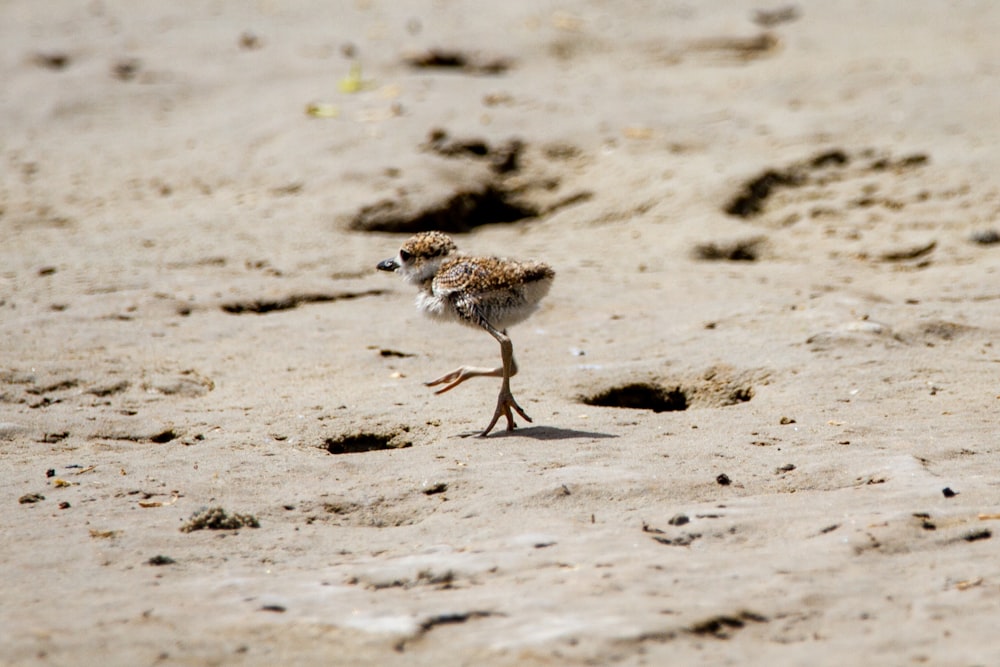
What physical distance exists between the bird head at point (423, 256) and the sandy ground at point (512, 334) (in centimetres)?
58

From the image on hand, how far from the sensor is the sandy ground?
3764 mm

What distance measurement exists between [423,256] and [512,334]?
1162 millimetres

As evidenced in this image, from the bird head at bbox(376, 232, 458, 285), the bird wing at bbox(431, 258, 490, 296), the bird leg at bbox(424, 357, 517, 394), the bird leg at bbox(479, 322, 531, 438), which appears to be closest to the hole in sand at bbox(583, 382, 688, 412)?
the bird leg at bbox(424, 357, 517, 394)

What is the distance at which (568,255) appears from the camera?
29.3 ft

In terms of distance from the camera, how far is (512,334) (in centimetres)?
746

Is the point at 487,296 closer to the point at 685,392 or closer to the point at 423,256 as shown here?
the point at 423,256

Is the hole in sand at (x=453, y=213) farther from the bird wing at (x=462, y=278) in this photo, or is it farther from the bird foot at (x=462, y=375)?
the bird foot at (x=462, y=375)

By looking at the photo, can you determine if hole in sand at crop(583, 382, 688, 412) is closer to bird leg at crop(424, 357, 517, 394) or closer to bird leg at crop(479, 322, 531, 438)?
bird leg at crop(424, 357, 517, 394)

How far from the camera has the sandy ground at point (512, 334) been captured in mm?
3764

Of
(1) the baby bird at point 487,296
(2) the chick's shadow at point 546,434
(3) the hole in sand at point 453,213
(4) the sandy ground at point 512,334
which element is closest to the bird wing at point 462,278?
(1) the baby bird at point 487,296

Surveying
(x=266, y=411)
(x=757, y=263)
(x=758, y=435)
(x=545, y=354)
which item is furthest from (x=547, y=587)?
(x=757, y=263)

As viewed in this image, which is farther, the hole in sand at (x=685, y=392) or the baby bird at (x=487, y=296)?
the hole in sand at (x=685, y=392)

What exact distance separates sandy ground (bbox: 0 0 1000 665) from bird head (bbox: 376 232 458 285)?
0.58 metres

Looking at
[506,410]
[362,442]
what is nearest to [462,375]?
[506,410]
